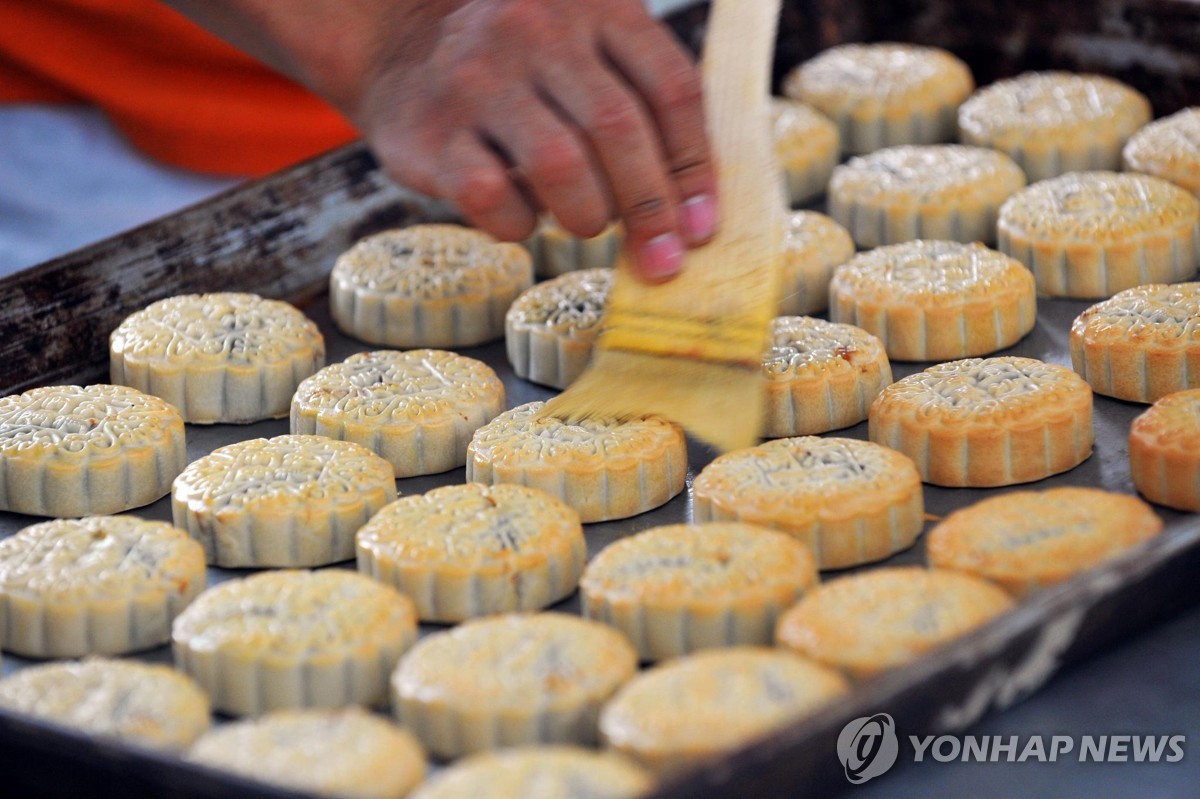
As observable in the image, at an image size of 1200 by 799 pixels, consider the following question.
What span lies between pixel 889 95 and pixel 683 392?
1.75 metres

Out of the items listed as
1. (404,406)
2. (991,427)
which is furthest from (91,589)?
(991,427)

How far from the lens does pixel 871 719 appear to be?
5.64ft

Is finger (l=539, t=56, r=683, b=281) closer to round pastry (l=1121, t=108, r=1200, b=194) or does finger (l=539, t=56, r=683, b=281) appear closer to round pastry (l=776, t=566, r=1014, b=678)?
round pastry (l=776, t=566, r=1014, b=678)

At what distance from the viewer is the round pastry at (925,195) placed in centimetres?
337

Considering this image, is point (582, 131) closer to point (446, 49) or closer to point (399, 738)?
point (446, 49)

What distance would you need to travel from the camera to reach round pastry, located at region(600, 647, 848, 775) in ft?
5.59

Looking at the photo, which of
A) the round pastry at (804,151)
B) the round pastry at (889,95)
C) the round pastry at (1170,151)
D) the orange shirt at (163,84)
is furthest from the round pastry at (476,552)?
the orange shirt at (163,84)

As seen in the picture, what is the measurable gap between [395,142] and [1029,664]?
4.43ft

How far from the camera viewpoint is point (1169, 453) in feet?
7.63

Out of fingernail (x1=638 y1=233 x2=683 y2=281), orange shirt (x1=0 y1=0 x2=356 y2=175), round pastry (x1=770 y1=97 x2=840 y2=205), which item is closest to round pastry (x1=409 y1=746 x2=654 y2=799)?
fingernail (x1=638 y1=233 x2=683 y2=281)

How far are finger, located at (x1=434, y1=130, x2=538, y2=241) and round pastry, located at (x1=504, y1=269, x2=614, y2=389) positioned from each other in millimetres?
416

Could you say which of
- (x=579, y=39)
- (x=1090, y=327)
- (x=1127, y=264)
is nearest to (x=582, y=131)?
(x=579, y=39)

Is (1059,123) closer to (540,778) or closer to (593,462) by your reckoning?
(593,462)

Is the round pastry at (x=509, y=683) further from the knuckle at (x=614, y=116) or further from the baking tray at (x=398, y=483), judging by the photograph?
the knuckle at (x=614, y=116)
